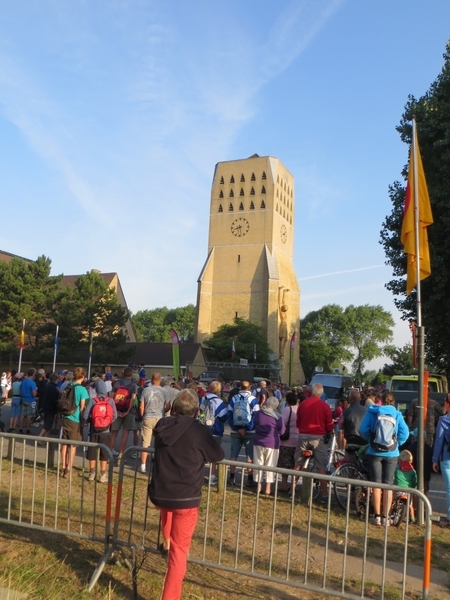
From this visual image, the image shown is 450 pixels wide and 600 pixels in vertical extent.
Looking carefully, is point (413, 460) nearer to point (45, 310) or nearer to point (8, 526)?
point (8, 526)

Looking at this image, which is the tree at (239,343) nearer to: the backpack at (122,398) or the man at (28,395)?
the man at (28,395)

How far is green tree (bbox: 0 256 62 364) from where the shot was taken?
4559cm

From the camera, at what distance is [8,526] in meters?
6.53

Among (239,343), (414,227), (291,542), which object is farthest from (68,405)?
(239,343)

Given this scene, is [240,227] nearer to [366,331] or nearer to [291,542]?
[366,331]

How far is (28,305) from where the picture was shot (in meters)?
45.9

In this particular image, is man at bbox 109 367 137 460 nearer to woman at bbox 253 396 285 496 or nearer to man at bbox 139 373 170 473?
man at bbox 139 373 170 473

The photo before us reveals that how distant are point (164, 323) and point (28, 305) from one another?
66125mm

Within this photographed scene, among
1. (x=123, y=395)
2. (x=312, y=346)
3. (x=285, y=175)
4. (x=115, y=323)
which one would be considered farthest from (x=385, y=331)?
(x=123, y=395)

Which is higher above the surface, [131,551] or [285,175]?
[285,175]

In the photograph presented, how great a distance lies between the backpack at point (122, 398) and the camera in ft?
35.7

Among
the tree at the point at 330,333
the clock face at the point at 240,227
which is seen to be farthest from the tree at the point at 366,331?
the clock face at the point at 240,227

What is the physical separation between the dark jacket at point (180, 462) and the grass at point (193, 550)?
2.33 feet

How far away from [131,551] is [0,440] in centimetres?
199
